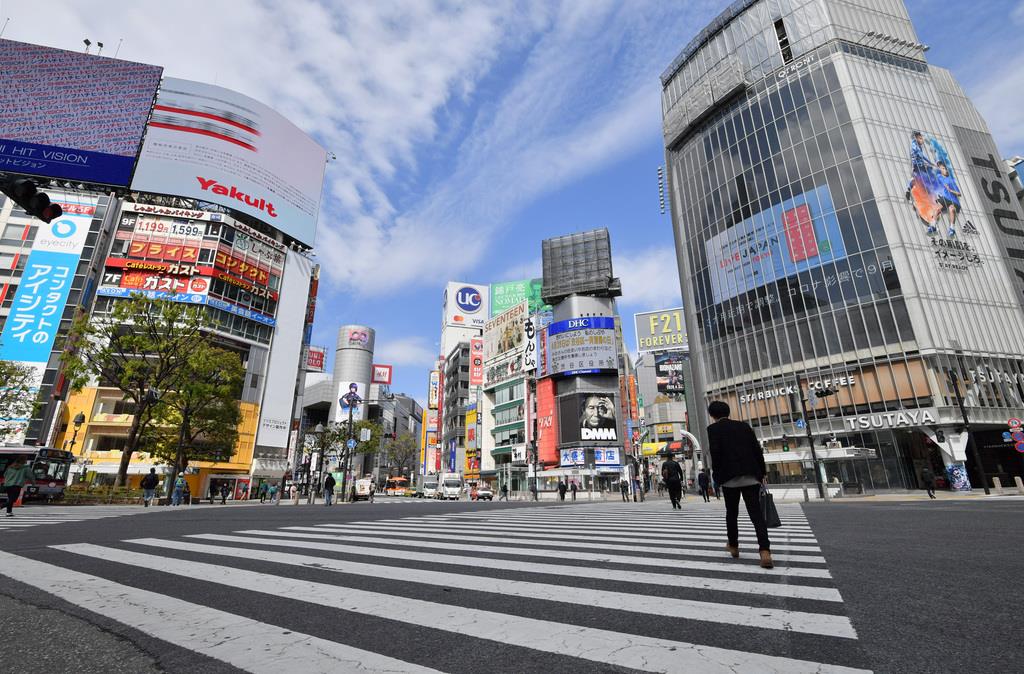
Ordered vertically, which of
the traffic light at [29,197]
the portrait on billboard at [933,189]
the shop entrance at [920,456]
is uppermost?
the portrait on billboard at [933,189]

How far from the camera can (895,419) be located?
97.8 ft

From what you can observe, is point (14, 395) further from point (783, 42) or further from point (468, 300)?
point (468, 300)

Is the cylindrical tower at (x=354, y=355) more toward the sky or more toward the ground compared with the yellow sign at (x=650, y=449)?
more toward the sky

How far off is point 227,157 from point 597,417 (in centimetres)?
4527

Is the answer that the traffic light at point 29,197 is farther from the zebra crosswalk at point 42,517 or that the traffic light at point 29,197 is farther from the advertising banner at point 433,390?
the advertising banner at point 433,390

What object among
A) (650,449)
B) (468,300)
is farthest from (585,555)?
(468,300)

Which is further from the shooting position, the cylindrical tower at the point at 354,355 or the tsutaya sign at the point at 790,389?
the cylindrical tower at the point at 354,355

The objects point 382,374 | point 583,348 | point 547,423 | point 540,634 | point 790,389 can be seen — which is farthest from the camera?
point 382,374

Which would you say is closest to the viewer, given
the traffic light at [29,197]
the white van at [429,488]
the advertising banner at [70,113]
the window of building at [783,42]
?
the traffic light at [29,197]

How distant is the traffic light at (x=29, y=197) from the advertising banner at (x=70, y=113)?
4604 centimetres

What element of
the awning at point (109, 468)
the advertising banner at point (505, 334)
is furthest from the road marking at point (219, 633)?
the advertising banner at point (505, 334)

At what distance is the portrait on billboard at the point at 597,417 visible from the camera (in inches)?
1961

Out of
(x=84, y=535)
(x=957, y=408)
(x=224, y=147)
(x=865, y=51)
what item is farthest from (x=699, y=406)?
(x=224, y=147)

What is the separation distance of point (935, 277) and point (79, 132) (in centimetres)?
6913
